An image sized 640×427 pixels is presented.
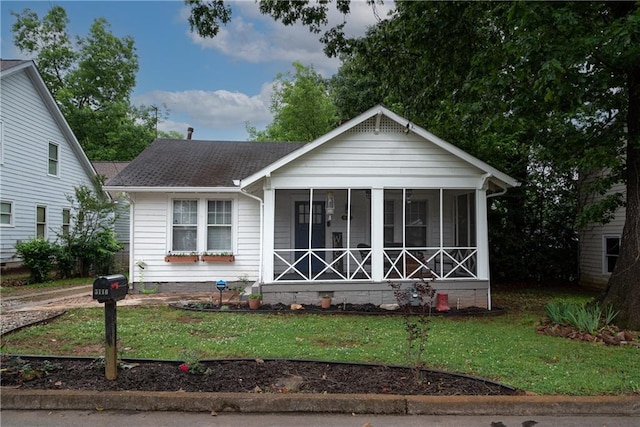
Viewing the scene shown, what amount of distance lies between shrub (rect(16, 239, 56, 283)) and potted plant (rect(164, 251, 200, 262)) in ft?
A: 18.2

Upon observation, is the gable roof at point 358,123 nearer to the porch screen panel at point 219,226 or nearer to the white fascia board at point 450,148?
the white fascia board at point 450,148

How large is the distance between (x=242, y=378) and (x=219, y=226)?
26.2ft

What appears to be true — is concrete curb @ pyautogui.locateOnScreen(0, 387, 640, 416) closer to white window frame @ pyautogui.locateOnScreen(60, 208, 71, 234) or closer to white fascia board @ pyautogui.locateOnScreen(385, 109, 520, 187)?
white fascia board @ pyautogui.locateOnScreen(385, 109, 520, 187)

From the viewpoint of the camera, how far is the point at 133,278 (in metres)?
11.8

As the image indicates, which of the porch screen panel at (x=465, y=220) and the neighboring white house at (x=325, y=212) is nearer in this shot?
the neighboring white house at (x=325, y=212)

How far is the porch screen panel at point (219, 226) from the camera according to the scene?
12.1 m

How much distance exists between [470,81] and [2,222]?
1594 cm

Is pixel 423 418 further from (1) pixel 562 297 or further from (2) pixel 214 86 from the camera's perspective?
(2) pixel 214 86

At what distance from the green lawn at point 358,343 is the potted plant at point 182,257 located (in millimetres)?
2818

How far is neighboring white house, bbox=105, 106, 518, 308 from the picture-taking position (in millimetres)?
9812

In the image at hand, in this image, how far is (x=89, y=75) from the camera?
33.3 metres

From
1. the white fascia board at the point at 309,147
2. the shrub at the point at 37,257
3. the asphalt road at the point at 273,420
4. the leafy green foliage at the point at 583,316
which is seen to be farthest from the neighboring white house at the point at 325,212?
the asphalt road at the point at 273,420

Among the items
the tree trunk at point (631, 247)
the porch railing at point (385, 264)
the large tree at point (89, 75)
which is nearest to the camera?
the tree trunk at point (631, 247)

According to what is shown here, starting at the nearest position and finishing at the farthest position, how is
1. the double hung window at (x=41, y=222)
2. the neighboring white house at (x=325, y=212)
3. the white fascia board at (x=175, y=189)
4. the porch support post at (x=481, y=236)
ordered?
the neighboring white house at (x=325, y=212) < the porch support post at (x=481, y=236) < the white fascia board at (x=175, y=189) < the double hung window at (x=41, y=222)
